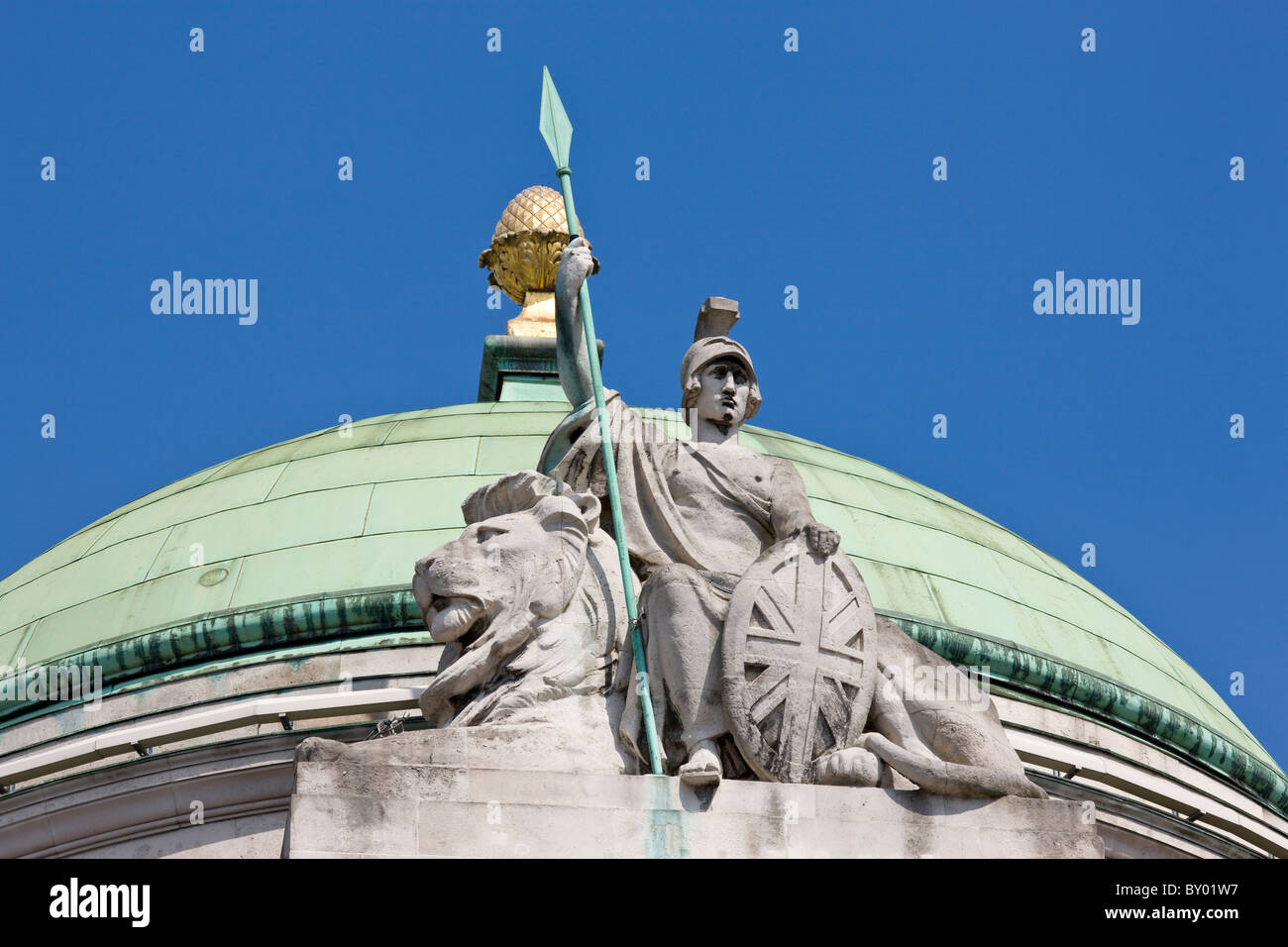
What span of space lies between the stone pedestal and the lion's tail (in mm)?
49

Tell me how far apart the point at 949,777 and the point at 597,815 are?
1.74 m

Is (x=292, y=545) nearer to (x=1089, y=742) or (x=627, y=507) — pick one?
(x=1089, y=742)

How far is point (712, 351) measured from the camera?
1464 centimetres

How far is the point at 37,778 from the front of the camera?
77.6 ft

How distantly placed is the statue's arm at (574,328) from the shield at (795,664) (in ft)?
5.90

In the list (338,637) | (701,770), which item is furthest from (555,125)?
(338,637)

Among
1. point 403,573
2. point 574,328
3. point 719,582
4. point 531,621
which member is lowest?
point 531,621

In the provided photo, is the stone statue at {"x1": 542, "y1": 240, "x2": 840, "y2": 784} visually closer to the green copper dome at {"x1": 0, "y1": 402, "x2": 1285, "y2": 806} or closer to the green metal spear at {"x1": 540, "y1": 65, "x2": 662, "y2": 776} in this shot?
the green metal spear at {"x1": 540, "y1": 65, "x2": 662, "y2": 776}

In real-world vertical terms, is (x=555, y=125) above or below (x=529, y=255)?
below

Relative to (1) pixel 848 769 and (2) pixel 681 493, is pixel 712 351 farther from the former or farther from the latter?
(1) pixel 848 769

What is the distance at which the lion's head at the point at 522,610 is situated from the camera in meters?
13.1
